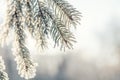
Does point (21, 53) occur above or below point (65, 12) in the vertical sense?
below

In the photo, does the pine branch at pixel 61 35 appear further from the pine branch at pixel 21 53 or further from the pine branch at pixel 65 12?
the pine branch at pixel 21 53

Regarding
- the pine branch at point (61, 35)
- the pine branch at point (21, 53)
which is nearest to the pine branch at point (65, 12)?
the pine branch at point (61, 35)

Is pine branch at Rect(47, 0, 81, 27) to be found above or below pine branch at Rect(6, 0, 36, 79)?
above

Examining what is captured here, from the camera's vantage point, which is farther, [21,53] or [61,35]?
[21,53]

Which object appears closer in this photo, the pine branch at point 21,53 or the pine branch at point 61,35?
the pine branch at point 61,35

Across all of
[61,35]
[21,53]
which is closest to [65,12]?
[61,35]

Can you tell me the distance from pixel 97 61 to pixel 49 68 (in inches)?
182

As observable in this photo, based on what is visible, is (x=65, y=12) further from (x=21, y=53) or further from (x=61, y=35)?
(x=21, y=53)

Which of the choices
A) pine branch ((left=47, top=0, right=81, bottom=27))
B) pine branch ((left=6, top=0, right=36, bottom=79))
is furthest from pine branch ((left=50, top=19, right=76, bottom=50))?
pine branch ((left=6, top=0, right=36, bottom=79))

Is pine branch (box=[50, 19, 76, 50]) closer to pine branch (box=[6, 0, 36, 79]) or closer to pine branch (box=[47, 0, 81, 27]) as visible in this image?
pine branch (box=[47, 0, 81, 27])

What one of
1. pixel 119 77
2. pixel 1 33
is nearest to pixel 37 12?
pixel 1 33

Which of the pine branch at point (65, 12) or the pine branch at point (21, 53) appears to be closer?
the pine branch at point (65, 12)

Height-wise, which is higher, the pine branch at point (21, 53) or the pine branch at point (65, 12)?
the pine branch at point (65, 12)

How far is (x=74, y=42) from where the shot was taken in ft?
4.41
